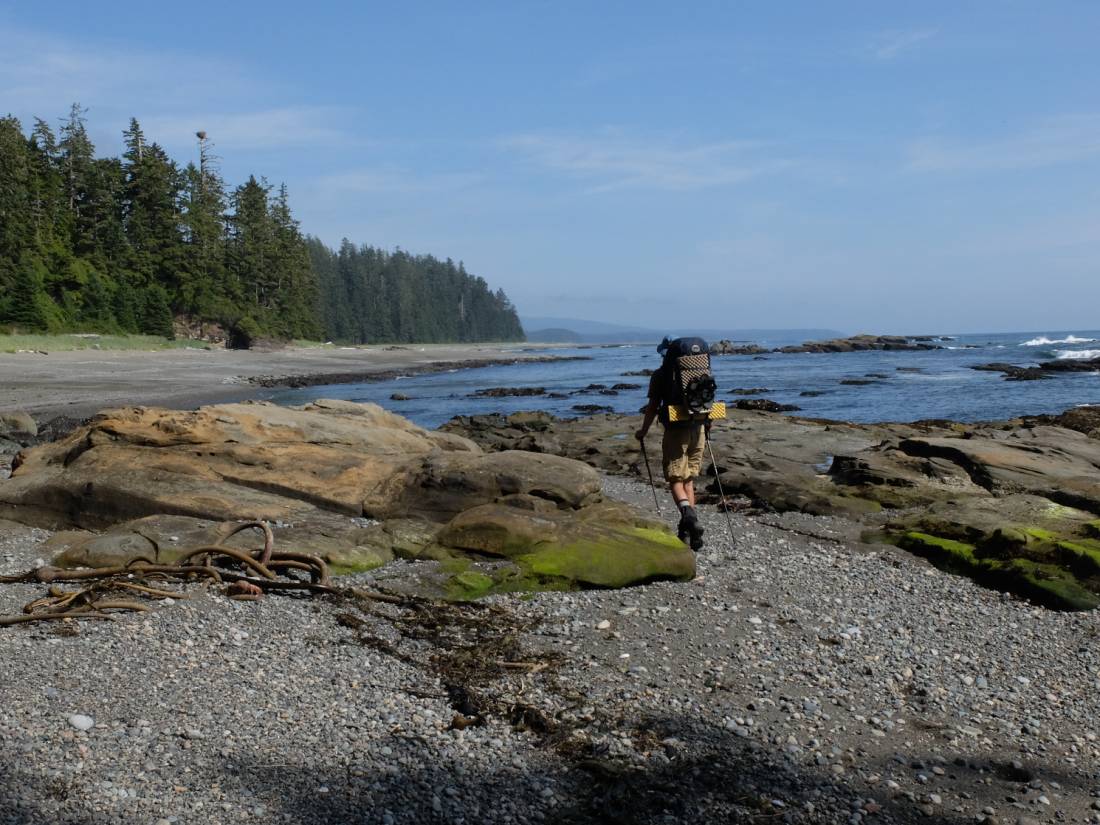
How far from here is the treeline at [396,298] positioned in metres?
143

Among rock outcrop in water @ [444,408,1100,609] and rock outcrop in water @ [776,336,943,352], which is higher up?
rock outcrop in water @ [776,336,943,352]

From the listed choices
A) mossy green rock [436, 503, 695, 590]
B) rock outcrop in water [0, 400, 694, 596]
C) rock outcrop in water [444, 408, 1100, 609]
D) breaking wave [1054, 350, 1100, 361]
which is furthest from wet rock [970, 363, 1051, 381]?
mossy green rock [436, 503, 695, 590]

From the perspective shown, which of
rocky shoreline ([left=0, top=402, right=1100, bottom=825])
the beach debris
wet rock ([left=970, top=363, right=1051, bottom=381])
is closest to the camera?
rocky shoreline ([left=0, top=402, right=1100, bottom=825])

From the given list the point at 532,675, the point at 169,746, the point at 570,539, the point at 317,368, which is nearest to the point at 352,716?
the point at 169,746

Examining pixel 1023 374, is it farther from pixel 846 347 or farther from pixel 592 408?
pixel 846 347

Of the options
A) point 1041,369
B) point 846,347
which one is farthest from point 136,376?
point 846,347

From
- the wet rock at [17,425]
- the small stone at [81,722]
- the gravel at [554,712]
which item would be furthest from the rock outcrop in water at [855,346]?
the small stone at [81,722]

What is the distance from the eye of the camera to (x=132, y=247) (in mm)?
81625

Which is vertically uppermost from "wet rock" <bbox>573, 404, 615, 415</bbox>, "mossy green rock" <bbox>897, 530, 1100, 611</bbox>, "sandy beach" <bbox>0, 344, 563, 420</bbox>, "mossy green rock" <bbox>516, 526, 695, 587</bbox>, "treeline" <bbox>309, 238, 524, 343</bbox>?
"treeline" <bbox>309, 238, 524, 343</bbox>

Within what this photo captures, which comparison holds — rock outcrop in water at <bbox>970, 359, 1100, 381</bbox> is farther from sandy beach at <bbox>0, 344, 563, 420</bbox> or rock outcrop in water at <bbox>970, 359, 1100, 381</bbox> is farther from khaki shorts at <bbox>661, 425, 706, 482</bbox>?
khaki shorts at <bbox>661, 425, 706, 482</bbox>

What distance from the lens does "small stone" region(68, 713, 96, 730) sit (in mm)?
5105

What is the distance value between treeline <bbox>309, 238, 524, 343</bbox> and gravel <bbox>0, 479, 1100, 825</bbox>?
121590mm

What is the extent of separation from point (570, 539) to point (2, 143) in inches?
3130

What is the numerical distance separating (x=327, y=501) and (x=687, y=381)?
5066 millimetres
